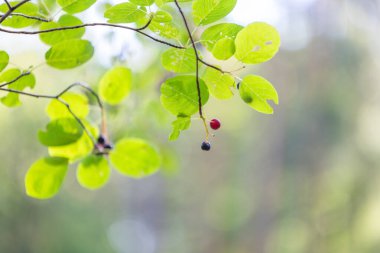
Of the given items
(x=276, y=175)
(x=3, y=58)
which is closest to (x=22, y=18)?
(x=3, y=58)

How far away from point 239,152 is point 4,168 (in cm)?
455

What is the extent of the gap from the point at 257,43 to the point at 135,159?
0.24m

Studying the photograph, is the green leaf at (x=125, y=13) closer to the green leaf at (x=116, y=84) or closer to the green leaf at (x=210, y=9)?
the green leaf at (x=210, y=9)

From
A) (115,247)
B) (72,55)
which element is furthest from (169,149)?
(115,247)

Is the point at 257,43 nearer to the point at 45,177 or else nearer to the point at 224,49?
the point at 224,49

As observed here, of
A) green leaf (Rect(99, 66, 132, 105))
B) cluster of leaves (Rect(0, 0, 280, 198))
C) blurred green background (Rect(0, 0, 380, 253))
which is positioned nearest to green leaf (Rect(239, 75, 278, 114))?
cluster of leaves (Rect(0, 0, 280, 198))

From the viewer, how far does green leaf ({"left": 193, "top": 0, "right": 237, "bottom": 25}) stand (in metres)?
0.34

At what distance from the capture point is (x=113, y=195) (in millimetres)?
8031

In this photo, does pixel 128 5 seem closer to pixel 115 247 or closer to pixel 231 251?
pixel 115 247

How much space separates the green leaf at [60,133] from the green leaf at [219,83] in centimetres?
16

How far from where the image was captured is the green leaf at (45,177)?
453mm

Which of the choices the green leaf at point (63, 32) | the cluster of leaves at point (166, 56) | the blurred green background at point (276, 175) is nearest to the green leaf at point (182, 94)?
the cluster of leaves at point (166, 56)

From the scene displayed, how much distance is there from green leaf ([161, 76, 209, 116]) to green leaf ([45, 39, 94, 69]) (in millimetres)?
96

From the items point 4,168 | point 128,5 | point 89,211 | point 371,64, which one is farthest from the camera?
point 89,211
